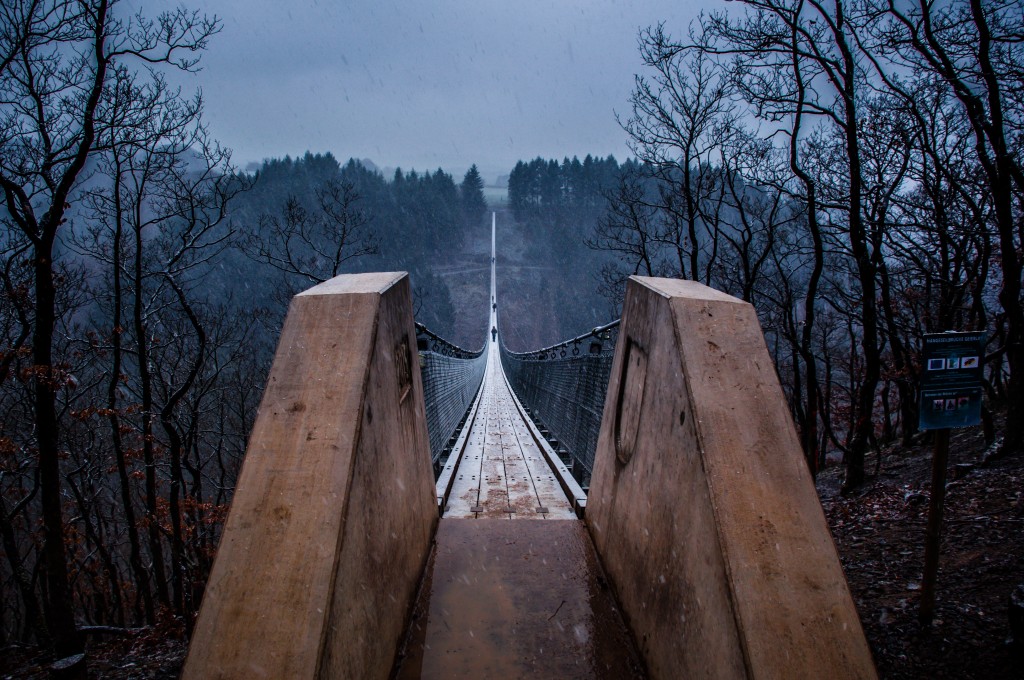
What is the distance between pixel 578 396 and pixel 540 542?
3116 mm

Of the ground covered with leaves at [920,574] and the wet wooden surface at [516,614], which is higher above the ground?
the wet wooden surface at [516,614]

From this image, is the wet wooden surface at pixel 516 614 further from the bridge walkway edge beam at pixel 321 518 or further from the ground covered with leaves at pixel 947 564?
the ground covered with leaves at pixel 947 564

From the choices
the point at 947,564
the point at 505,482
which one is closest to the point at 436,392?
the point at 505,482

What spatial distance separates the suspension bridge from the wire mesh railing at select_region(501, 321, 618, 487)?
1545mm

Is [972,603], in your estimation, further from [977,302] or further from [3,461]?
[3,461]

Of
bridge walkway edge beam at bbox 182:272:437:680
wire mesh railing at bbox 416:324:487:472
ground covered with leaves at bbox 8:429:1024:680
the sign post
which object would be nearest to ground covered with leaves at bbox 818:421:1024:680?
ground covered with leaves at bbox 8:429:1024:680

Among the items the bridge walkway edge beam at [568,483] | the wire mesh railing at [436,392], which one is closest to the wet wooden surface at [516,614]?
the bridge walkway edge beam at [568,483]

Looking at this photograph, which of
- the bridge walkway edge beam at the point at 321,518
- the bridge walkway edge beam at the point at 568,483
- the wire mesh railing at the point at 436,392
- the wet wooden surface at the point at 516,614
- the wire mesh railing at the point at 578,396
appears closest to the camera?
the bridge walkway edge beam at the point at 321,518

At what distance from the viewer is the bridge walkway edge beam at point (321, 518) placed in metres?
1.36

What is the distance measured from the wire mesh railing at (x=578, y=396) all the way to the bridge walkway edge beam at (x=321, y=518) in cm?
222

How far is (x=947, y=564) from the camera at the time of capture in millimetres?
4367

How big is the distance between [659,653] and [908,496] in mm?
6359

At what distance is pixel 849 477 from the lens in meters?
7.84

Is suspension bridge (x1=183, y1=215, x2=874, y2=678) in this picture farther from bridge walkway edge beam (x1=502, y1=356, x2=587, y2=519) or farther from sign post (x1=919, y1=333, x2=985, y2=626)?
sign post (x1=919, y1=333, x2=985, y2=626)
